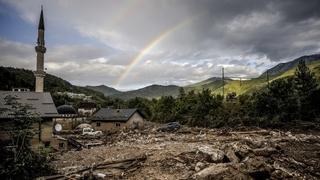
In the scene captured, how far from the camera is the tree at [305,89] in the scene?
145ft

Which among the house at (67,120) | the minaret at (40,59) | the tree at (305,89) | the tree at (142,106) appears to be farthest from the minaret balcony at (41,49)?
the tree at (305,89)

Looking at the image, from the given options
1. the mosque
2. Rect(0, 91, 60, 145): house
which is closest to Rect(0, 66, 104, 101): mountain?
A: the mosque

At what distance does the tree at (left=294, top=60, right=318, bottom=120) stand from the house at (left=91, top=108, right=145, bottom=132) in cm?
2736

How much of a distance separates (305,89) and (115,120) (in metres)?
34.4

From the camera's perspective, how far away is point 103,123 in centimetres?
5322

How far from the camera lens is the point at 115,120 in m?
52.0

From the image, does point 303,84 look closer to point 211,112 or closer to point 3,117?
point 211,112

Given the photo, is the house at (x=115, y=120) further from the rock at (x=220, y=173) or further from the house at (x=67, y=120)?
the rock at (x=220, y=173)

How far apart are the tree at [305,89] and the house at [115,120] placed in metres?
27.4

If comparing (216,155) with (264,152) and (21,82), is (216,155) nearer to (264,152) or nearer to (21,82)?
(264,152)

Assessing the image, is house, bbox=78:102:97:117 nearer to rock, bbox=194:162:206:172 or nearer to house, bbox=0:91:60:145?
house, bbox=0:91:60:145

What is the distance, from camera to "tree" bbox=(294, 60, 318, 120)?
4406 cm

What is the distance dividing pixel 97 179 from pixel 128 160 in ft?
12.6

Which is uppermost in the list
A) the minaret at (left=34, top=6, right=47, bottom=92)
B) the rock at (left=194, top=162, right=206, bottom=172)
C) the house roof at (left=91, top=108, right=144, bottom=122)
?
the minaret at (left=34, top=6, right=47, bottom=92)
